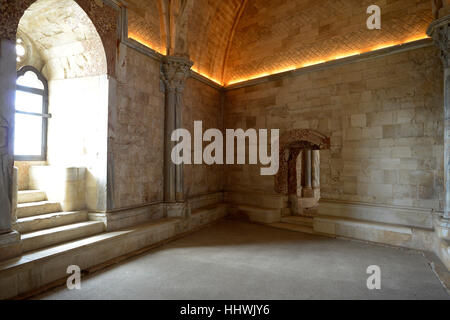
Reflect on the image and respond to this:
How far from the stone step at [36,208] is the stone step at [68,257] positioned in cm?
96

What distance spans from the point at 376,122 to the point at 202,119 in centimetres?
451

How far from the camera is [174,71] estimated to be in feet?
20.3

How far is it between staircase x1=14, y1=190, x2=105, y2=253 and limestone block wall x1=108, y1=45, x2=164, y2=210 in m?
0.59

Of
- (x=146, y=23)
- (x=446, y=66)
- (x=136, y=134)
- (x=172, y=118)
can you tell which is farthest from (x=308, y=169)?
(x=146, y=23)

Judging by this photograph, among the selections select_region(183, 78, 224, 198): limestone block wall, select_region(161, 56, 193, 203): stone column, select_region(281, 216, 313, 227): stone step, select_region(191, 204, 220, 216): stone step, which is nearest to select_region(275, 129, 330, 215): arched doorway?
select_region(281, 216, 313, 227): stone step

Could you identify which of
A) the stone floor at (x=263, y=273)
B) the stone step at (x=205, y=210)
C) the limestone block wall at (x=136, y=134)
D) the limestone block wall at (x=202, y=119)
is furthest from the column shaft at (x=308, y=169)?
the limestone block wall at (x=136, y=134)

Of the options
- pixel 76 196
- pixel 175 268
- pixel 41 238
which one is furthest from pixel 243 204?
pixel 41 238

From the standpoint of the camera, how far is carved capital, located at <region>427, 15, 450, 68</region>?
445cm

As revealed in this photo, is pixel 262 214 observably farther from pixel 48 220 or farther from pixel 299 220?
pixel 48 220

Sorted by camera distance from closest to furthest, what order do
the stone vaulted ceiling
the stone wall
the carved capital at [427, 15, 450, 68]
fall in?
the carved capital at [427, 15, 450, 68] → the stone wall → the stone vaulted ceiling

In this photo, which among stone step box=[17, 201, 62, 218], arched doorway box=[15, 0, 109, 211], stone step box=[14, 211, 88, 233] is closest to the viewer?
stone step box=[14, 211, 88, 233]

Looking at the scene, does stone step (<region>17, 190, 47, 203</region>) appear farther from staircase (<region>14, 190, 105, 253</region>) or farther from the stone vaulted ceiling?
the stone vaulted ceiling

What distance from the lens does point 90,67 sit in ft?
16.3
